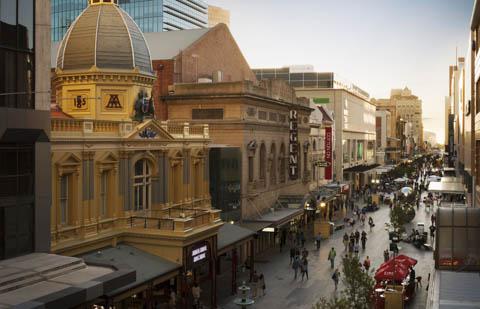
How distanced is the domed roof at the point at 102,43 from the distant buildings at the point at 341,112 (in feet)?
190

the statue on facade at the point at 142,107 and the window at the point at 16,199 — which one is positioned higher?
the statue on facade at the point at 142,107

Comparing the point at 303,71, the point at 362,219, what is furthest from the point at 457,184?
the point at 303,71

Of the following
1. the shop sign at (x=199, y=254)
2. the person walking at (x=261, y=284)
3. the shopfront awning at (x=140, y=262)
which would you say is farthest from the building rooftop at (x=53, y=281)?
the person walking at (x=261, y=284)

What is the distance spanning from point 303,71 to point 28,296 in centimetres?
9423

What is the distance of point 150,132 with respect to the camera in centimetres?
3072

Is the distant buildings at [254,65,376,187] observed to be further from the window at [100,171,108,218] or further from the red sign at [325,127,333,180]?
the window at [100,171,108,218]

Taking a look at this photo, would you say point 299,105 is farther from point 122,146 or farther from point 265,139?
point 122,146

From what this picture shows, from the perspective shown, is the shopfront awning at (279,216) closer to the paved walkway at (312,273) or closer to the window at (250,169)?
the paved walkway at (312,273)

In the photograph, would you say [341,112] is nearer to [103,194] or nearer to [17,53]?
[103,194]

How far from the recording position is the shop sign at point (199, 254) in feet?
94.9

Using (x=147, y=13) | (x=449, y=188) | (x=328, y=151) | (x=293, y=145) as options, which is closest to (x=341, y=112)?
(x=328, y=151)

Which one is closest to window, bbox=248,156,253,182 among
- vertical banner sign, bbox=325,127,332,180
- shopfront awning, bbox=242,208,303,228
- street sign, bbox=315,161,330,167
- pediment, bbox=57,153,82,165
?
shopfront awning, bbox=242,208,303,228

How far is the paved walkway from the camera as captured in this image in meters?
32.0

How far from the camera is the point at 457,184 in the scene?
56719mm
